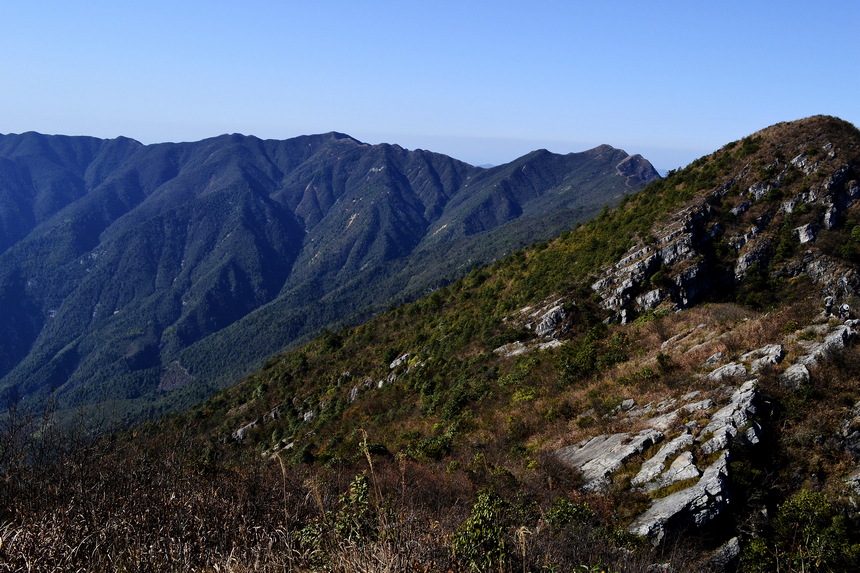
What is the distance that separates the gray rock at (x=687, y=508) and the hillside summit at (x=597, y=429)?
4 centimetres

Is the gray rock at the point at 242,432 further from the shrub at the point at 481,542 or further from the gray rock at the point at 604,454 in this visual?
the shrub at the point at 481,542

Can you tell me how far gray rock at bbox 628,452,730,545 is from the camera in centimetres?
992

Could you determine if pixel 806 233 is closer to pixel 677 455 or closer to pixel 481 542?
pixel 677 455

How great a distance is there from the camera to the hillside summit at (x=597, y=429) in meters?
6.67

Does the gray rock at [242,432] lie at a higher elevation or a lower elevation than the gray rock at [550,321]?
lower

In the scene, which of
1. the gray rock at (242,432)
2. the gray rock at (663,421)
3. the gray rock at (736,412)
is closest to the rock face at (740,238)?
the gray rock at (663,421)

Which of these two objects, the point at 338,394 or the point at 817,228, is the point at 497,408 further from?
the point at 817,228

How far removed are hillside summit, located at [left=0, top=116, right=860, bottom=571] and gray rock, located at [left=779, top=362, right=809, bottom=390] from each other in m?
0.06

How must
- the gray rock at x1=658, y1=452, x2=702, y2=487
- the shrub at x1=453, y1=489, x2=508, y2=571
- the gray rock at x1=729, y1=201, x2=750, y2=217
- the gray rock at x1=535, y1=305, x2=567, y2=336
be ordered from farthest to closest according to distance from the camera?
the gray rock at x1=729, y1=201, x2=750, y2=217, the gray rock at x1=535, y1=305, x2=567, y2=336, the gray rock at x1=658, y1=452, x2=702, y2=487, the shrub at x1=453, y1=489, x2=508, y2=571

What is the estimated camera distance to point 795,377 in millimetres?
12758

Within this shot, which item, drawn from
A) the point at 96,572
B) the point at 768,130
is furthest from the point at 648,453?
the point at 768,130

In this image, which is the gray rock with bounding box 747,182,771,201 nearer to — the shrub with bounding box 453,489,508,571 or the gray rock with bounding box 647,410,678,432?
the gray rock with bounding box 647,410,678,432

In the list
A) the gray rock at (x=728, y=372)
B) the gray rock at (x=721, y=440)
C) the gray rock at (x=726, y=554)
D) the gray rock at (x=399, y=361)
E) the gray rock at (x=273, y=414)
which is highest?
the gray rock at (x=728, y=372)

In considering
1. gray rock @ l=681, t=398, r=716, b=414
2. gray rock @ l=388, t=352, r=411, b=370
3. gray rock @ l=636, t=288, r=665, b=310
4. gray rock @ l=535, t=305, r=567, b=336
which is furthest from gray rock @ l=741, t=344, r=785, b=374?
gray rock @ l=388, t=352, r=411, b=370
